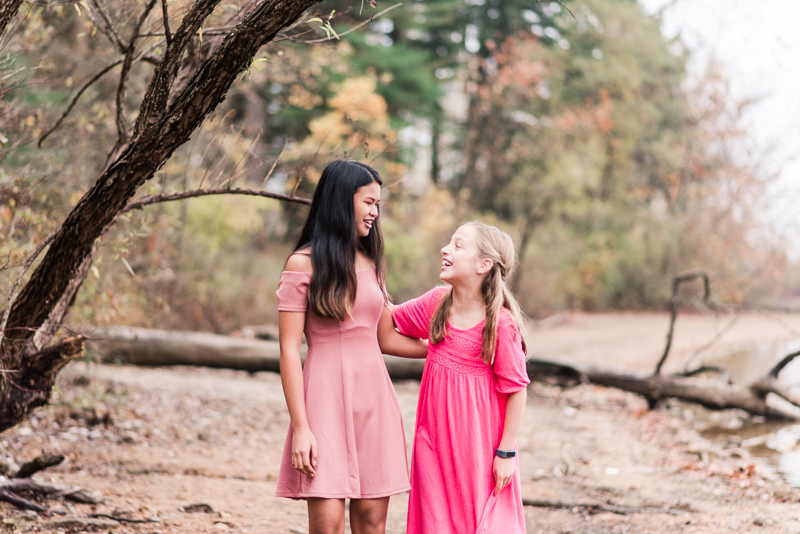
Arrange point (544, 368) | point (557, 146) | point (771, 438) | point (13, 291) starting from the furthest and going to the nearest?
point (557, 146) → point (544, 368) → point (771, 438) → point (13, 291)

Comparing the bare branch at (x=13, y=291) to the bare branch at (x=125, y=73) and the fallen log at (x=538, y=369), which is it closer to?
the bare branch at (x=125, y=73)

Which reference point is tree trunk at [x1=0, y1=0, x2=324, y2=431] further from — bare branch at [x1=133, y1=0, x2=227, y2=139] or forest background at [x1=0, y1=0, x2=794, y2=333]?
forest background at [x1=0, y1=0, x2=794, y2=333]

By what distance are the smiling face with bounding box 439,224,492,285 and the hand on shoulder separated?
0.55m

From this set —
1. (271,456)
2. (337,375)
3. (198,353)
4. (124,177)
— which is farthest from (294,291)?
(198,353)

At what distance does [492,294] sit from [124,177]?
5.27 ft

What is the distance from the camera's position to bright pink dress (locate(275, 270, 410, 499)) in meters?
2.65

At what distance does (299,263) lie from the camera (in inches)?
107

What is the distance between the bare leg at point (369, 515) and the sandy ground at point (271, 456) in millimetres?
1573

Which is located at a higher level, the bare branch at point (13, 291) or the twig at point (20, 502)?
the bare branch at point (13, 291)

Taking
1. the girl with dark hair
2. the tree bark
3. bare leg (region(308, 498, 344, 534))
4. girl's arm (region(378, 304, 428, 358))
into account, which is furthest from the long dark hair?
the tree bark

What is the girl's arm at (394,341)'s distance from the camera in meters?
3.05

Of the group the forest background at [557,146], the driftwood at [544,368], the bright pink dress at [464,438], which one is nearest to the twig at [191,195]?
the bright pink dress at [464,438]

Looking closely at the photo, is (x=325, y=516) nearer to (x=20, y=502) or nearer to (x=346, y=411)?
(x=346, y=411)

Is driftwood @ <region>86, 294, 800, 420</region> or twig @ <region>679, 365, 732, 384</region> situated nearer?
driftwood @ <region>86, 294, 800, 420</region>
